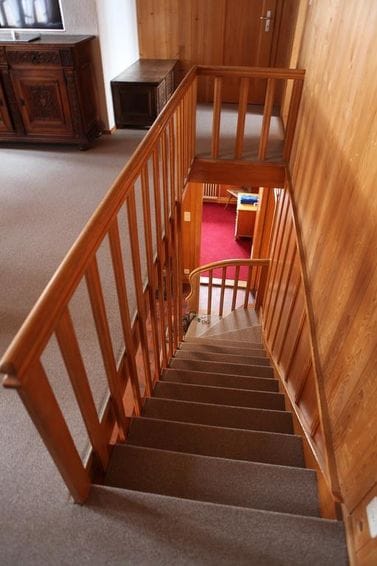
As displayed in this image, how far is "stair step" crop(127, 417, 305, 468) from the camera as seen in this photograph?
68.1 inches

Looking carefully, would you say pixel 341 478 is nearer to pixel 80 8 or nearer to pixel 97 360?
pixel 97 360

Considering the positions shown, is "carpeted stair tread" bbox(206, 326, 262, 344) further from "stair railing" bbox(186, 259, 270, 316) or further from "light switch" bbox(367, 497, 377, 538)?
"light switch" bbox(367, 497, 377, 538)

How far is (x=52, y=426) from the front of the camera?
938 millimetres

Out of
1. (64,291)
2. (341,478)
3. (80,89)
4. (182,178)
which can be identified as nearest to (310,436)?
(341,478)

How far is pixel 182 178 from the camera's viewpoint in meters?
3.12

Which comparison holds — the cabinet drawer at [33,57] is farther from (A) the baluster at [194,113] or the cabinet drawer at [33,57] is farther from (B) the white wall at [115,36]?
(A) the baluster at [194,113]

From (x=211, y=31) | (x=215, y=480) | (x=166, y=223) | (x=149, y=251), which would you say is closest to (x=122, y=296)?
(x=149, y=251)

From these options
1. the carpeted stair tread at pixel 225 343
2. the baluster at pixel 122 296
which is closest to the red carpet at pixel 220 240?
the carpeted stair tread at pixel 225 343

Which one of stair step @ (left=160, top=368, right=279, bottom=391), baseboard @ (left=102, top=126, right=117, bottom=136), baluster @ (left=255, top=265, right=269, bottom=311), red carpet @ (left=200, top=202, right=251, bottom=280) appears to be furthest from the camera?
red carpet @ (left=200, top=202, right=251, bottom=280)

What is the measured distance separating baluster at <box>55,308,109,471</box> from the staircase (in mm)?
197

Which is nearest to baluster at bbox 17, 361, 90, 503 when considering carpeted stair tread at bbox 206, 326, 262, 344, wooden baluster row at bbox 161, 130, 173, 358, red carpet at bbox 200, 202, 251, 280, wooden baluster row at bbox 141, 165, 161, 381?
wooden baluster row at bbox 141, 165, 161, 381

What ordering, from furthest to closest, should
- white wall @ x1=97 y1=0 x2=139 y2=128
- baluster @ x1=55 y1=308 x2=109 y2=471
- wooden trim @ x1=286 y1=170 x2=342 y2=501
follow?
white wall @ x1=97 y1=0 x2=139 y2=128 < wooden trim @ x1=286 y1=170 x2=342 y2=501 < baluster @ x1=55 y1=308 x2=109 y2=471

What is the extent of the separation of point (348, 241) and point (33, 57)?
3.39 m

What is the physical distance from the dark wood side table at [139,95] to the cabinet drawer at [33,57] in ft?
2.14
